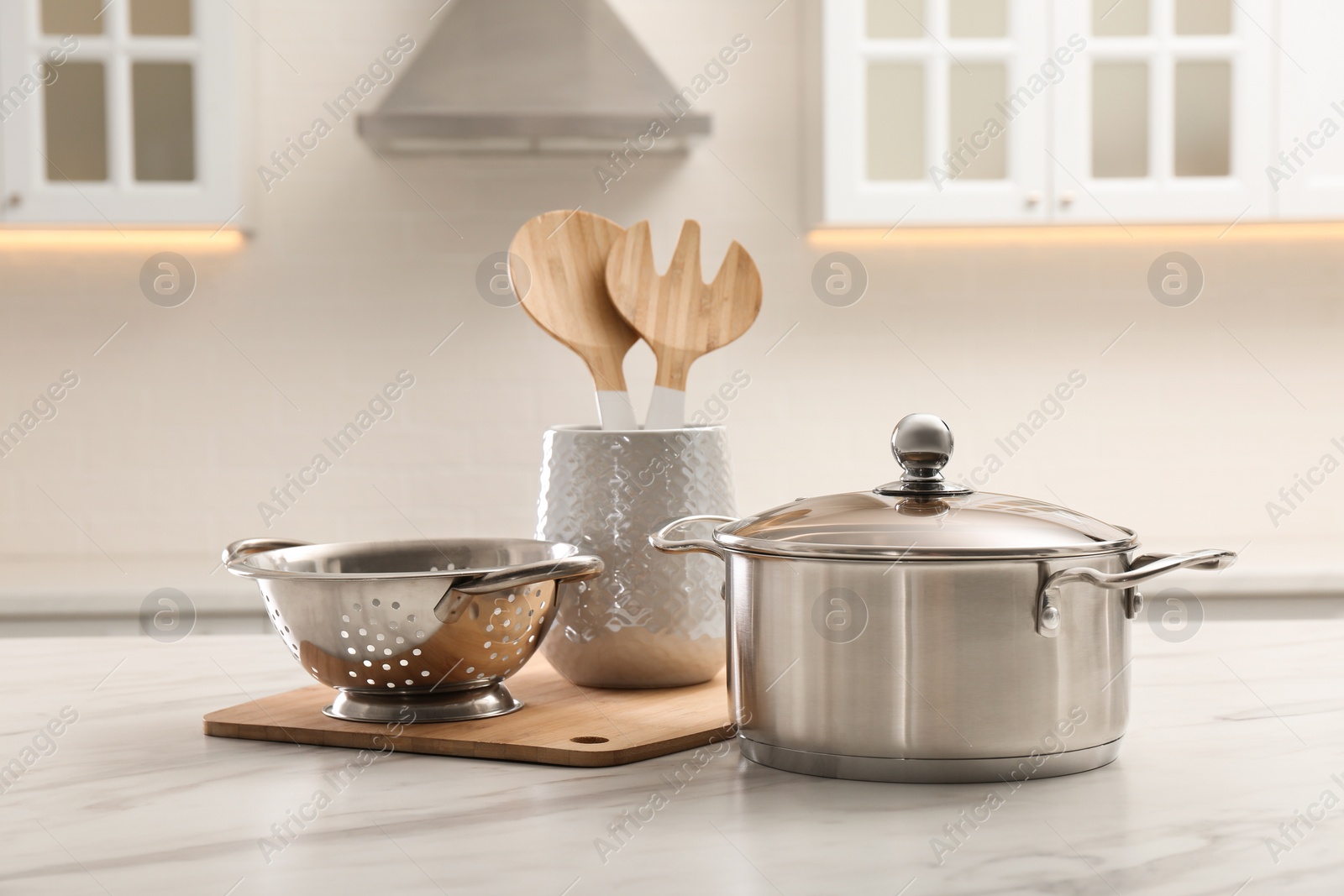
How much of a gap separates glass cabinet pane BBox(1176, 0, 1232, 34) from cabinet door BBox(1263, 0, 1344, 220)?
0.11 metres

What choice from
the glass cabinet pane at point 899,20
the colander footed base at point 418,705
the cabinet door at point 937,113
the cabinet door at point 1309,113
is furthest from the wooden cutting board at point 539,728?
the cabinet door at point 1309,113

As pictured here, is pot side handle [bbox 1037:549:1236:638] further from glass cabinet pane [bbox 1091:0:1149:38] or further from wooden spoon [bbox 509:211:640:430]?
glass cabinet pane [bbox 1091:0:1149:38]

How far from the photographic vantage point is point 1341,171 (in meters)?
2.46

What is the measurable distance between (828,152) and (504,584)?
1.85 metres

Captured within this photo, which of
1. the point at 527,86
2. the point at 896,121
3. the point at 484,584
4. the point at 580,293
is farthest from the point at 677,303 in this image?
the point at 896,121

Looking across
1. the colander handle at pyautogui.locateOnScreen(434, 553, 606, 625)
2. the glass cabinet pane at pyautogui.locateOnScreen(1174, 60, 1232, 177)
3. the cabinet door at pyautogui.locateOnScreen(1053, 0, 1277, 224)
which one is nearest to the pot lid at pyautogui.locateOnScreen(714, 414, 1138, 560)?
the colander handle at pyautogui.locateOnScreen(434, 553, 606, 625)

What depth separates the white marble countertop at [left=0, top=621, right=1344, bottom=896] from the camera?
54 centimetres

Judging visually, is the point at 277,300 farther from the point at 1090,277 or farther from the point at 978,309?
the point at 1090,277

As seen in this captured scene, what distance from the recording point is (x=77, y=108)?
2.38 meters

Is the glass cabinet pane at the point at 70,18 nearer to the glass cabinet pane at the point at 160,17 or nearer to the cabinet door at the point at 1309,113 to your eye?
the glass cabinet pane at the point at 160,17

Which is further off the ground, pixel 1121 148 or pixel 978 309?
pixel 1121 148

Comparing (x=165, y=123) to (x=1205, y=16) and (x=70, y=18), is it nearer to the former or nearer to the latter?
(x=70, y=18)

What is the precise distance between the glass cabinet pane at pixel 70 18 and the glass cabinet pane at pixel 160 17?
0.23 ft

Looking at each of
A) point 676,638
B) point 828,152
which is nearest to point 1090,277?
point 828,152
